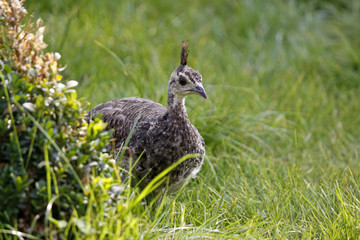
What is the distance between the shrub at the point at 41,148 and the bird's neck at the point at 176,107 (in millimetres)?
953

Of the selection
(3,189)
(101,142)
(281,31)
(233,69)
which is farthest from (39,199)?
(281,31)

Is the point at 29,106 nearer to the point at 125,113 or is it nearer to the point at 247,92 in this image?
the point at 125,113

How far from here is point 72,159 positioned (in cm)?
263

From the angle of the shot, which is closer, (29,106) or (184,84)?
(29,106)

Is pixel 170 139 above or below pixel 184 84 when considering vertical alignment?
below

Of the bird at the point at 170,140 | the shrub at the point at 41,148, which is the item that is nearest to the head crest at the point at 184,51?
the bird at the point at 170,140

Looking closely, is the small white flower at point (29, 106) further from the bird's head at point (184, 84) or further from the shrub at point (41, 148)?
the bird's head at point (184, 84)

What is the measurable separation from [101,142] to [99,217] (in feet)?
1.29

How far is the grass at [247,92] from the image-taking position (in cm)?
348

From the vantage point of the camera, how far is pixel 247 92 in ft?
19.0

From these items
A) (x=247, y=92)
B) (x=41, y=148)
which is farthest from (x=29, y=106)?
(x=247, y=92)

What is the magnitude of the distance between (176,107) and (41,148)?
1.28 metres

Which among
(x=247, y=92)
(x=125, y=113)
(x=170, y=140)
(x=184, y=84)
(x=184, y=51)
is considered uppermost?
(x=184, y=51)

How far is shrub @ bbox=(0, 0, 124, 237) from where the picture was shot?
255 cm
